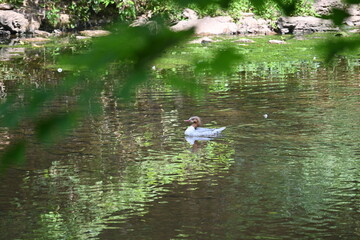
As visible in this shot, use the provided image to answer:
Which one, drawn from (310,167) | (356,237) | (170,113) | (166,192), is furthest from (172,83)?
(170,113)

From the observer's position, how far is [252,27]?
29844mm

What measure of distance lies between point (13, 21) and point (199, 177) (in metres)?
22.3

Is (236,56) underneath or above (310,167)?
above

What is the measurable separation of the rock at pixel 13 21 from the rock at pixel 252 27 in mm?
8567

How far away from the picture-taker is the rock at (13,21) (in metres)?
29.6

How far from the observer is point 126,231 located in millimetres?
6883

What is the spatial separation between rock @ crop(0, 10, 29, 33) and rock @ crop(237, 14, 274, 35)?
857 centimetres

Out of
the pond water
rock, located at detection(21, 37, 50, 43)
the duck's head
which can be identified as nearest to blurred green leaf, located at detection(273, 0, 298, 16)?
the pond water

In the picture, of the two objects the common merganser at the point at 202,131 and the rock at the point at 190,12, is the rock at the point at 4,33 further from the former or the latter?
the rock at the point at 190,12

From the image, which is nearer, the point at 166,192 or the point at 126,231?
the point at 126,231

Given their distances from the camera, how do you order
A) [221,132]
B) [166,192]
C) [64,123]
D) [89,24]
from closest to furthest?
1. [64,123]
2. [166,192]
3. [221,132]
4. [89,24]

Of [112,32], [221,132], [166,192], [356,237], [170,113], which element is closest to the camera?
[112,32]

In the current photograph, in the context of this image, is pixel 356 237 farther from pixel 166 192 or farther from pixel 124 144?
pixel 124 144

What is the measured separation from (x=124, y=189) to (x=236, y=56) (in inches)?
269
